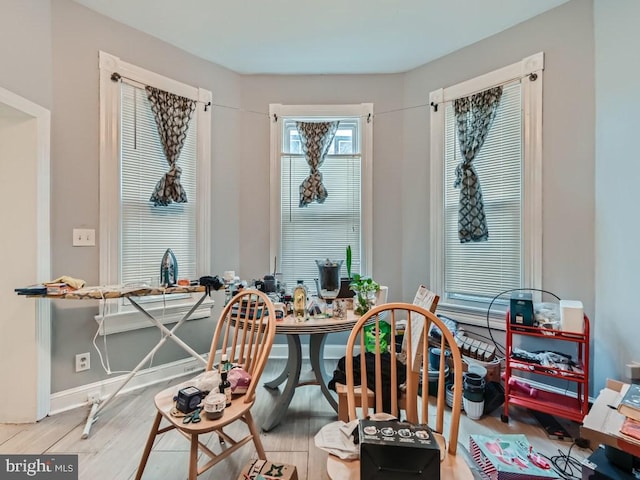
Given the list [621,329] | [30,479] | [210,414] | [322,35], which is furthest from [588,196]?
[30,479]

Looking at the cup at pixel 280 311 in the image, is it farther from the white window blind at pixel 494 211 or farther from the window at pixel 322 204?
the white window blind at pixel 494 211

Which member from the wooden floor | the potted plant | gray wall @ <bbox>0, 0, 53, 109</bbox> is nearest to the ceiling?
gray wall @ <bbox>0, 0, 53, 109</bbox>

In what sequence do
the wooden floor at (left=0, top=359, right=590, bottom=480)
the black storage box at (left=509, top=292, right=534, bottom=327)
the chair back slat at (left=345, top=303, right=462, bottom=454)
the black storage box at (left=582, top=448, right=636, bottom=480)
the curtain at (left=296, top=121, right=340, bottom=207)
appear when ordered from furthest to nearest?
the curtain at (left=296, top=121, right=340, bottom=207), the black storage box at (left=509, top=292, right=534, bottom=327), the wooden floor at (left=0, top=359, right=590, bottom=480), the black storage box at (left=582, top=448, right=636, bottom=480), the chair back slat at (left=345, top=303, right=462, bottom=454)

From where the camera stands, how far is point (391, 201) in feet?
10.0

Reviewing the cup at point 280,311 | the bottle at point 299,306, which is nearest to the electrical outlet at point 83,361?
the cup at point 280,311

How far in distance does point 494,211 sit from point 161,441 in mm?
2970

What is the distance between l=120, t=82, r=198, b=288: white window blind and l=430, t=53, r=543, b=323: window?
7.63 ft

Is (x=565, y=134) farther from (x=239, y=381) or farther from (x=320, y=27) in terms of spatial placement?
(x=239, y=381)

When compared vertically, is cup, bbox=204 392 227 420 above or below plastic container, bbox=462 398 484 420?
above

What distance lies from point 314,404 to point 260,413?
402mm

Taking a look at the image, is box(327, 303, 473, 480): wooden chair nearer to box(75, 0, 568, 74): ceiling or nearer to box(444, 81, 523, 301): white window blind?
box(444, 81, 523, 301): white window blind

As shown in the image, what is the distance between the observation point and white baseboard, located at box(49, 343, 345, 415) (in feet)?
6.95

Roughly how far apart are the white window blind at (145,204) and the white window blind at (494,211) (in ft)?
7.98

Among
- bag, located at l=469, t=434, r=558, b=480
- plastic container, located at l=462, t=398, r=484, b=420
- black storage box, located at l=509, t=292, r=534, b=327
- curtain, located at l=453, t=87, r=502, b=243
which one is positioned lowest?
plastic container, located at l=462, t=398, r=484, b=420
